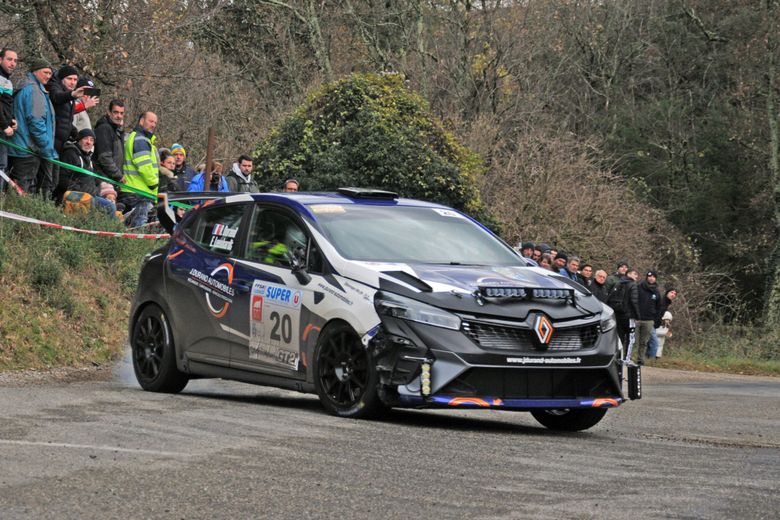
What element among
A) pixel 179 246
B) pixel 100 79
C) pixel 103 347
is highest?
pixel 100 79

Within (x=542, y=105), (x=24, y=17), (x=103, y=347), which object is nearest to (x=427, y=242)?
(x=103, y=347)

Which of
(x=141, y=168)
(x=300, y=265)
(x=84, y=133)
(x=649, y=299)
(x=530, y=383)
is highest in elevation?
(x=84, y=133)

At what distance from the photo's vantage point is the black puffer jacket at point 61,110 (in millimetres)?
17672

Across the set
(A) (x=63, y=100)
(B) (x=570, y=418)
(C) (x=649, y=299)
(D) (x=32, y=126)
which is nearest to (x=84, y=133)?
(A) (x=63, y=100)

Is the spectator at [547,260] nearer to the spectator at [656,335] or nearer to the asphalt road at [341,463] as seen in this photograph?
the spectator at [656,335]

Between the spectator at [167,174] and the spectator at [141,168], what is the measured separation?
1121 millimetres

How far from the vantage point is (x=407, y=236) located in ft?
39.3

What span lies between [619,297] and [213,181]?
7.37 m

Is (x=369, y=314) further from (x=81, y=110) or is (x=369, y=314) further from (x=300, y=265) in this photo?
(x=81, y=110)

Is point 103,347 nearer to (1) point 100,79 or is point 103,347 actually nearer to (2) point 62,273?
(2) point 62,273

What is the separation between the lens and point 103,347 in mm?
16406

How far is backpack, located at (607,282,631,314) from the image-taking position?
25484 millimetres

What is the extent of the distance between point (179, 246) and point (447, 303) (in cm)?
351

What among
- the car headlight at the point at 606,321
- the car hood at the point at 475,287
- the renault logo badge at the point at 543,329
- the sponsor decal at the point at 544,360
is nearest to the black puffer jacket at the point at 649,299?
the car headlight at the point at 606,321
